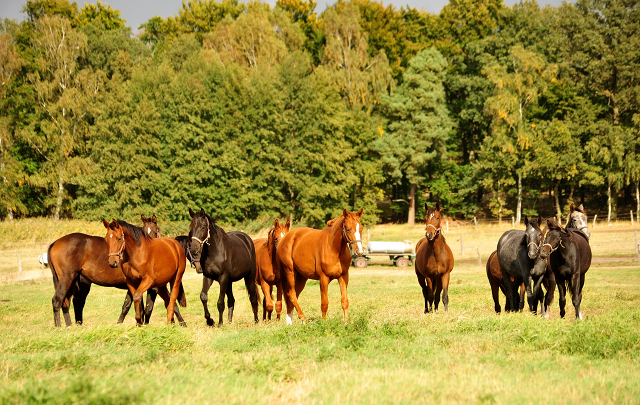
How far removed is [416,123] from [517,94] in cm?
927

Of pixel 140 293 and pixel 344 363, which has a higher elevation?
pixel 140 293

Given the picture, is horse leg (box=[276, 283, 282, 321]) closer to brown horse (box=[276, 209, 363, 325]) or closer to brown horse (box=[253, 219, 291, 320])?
brown horse (box=[253, 219, 291, 320])

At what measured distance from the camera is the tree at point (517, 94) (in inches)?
1959

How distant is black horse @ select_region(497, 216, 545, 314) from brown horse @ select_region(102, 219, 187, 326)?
7.12 m

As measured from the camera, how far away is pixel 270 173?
46.9 meters

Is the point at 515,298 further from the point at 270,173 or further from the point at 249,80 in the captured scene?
the point at 249,80

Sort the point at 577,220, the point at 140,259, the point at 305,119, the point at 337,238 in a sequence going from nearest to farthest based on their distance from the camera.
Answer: the point at 337,238
the point at 140,259
the point at 577,220
the point at 305,119

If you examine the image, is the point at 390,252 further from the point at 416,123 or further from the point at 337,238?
the point at 416,123

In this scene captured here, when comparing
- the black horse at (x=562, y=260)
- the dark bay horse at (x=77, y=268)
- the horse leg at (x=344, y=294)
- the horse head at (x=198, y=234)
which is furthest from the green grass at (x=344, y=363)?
the dark bay horse at (x=77, y=268)

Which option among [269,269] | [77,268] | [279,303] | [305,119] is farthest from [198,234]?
[305,119]

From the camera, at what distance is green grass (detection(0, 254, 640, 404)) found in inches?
Result: 219

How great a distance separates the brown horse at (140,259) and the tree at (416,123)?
41.8 metres

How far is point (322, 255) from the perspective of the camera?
11078mm

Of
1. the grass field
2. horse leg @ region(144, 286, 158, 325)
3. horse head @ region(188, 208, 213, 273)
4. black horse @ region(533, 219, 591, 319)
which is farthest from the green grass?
horse leg @ region(144, 286, 158, 325)
